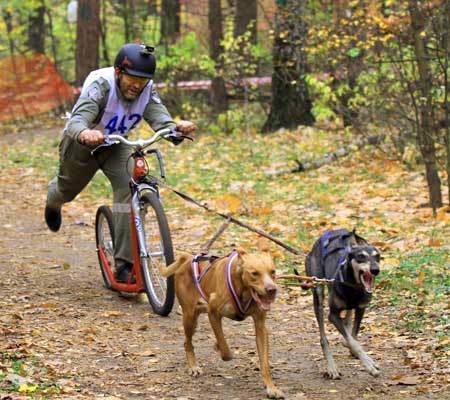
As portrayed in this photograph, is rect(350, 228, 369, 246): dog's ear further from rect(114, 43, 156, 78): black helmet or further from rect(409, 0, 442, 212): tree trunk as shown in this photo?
rect(409, 0, 442, 212): tree trunk

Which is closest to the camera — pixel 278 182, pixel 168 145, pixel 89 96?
pixel 89 96

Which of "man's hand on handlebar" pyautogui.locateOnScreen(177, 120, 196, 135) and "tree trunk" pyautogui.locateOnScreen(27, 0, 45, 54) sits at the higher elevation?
"tree trunk" pyautogui.locateOnScreen(27, 0, 45, 54)

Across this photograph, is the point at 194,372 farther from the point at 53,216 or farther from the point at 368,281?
the point at 53,216

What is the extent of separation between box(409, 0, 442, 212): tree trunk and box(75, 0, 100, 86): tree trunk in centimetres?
1277

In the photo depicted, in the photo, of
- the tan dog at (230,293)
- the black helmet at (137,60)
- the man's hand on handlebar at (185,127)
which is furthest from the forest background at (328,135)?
the black helmet at (137,60)

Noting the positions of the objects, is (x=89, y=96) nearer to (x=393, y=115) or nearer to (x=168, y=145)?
(x=393, y=115)

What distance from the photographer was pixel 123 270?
7.71 meters

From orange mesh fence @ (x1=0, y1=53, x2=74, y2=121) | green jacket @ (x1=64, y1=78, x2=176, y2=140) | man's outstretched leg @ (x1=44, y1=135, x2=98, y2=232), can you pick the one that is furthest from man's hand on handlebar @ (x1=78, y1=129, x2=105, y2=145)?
orange mesh fence @ (x1=0, y1=53, x2=74, y2=121)

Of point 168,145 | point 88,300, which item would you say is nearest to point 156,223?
point 88,300

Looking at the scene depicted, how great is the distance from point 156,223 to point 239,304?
2215mm

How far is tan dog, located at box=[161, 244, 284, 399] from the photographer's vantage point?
4926mm

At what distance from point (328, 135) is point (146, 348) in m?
11.4

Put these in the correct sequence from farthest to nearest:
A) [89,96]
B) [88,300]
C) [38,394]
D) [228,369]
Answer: [88,300] → [89,96] → [228,369] → [38,394]

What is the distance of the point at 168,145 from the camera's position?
61.5ft
